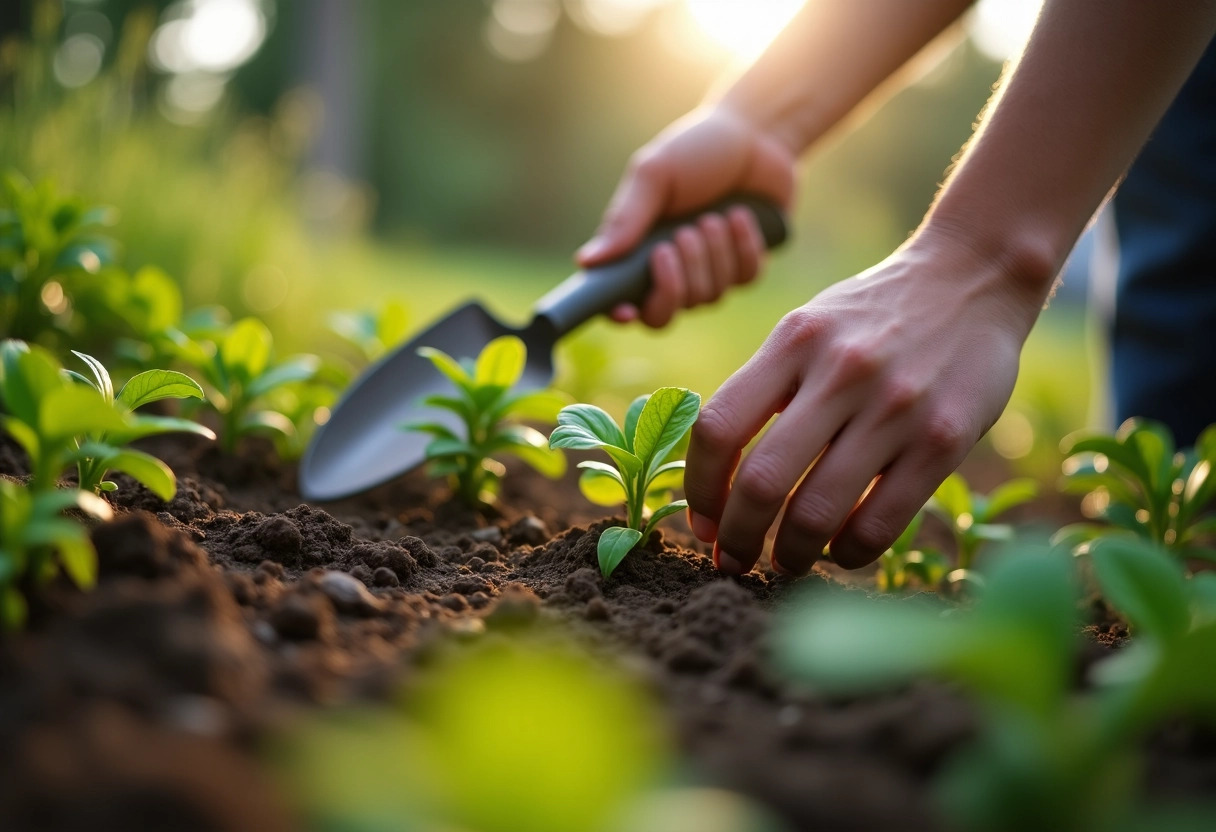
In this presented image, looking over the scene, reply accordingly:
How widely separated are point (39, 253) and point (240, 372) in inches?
20.1

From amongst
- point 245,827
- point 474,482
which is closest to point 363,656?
point 245,827

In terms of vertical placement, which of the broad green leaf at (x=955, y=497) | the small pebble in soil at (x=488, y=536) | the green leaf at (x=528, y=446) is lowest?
the small pebble in soil at (x=488, y=536)

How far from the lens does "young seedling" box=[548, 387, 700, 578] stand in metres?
1.22

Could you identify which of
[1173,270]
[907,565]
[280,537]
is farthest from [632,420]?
[1173,270]

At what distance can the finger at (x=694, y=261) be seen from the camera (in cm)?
231

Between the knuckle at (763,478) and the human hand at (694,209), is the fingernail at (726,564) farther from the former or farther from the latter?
the human hand at (694,209)

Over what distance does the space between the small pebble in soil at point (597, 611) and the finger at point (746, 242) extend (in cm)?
153

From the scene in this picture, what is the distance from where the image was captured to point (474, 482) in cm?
173

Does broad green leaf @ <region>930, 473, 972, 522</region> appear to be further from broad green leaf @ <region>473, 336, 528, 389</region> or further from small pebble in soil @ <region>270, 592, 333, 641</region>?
small pebble in soil @ <region>270, 592, 333, 641</region>

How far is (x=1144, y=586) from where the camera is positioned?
30.0 inches

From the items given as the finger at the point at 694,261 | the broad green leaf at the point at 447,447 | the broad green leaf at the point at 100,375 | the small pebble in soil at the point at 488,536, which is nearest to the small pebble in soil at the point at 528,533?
the small pebble in soil at the point at 488,536

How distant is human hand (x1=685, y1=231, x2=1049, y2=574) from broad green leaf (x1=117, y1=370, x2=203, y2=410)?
2.37 ft

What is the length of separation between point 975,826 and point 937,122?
24619 millimetres

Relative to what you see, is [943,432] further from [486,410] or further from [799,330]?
[486,410]
